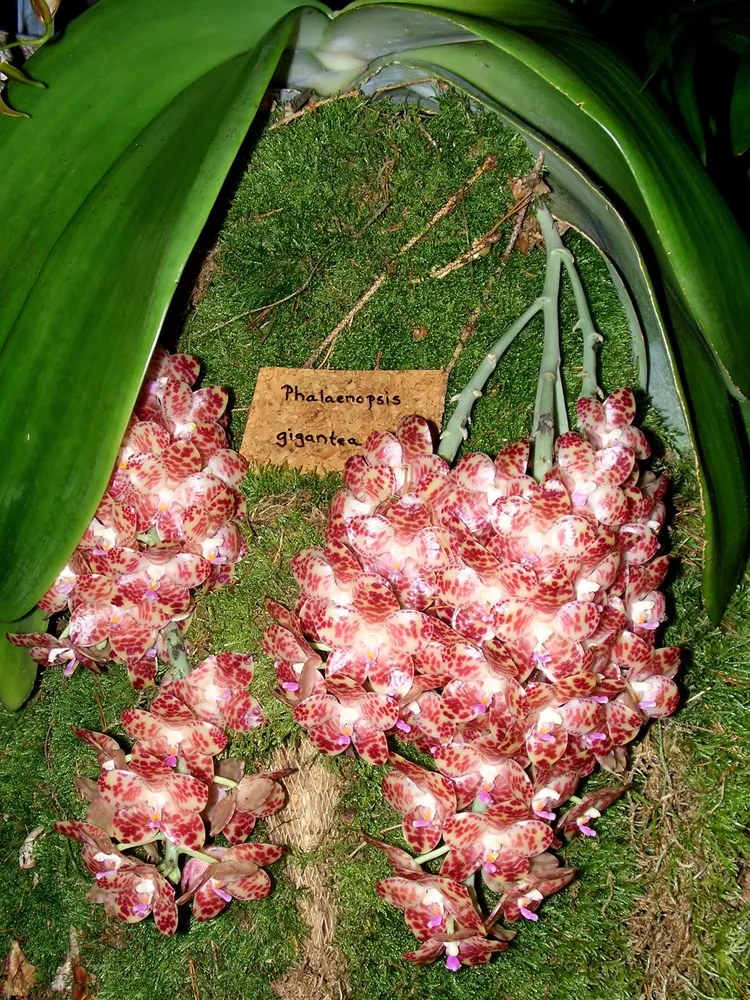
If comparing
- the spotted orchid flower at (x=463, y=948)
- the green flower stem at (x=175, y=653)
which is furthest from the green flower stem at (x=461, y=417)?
the spotted orchid flower at (x=463, y=948)

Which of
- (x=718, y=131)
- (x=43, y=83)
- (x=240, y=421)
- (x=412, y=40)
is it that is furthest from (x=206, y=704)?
(x=718, y=131)

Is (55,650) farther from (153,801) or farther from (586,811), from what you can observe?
(586,811)

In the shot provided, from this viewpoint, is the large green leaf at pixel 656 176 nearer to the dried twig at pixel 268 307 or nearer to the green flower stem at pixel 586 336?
the green flower stem at pixel 586 336

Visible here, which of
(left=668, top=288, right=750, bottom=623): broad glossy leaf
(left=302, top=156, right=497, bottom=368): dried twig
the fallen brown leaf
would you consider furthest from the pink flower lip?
the fallen brown leaf

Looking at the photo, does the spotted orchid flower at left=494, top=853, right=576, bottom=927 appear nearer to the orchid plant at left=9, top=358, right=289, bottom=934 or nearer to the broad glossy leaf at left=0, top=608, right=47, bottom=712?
the orchid plant at left=9, top=358, right=289, bottom=934

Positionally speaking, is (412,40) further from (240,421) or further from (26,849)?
(26,849)

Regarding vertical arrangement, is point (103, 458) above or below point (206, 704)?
above
